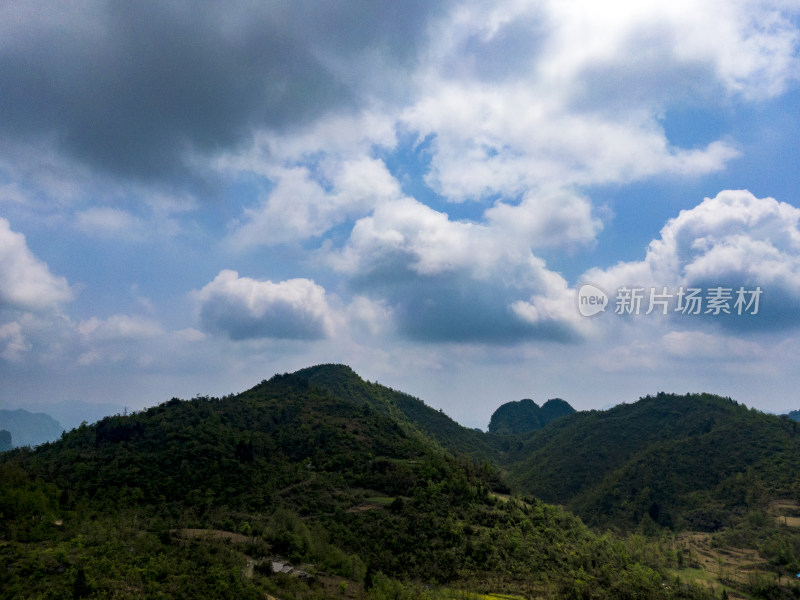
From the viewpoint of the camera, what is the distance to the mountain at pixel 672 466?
8112cm

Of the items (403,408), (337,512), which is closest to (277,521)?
(337,512)

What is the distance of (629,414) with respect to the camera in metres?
146

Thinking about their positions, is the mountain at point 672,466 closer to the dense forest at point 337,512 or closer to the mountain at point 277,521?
Result: the dense forest at point 337,512

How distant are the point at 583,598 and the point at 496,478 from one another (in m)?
40.6

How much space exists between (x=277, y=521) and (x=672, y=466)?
A: 307 ft

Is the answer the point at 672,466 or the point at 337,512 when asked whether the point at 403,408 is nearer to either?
the point at 672,466

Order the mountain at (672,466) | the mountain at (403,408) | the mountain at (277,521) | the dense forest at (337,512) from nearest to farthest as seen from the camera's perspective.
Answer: the mountain at (277,521) < the dense forest at (337,512) < the mountain at (672,466) < the mountain at (403,408)

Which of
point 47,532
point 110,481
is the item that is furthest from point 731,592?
point 110,481

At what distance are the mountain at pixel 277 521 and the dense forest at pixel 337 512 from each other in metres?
0.23

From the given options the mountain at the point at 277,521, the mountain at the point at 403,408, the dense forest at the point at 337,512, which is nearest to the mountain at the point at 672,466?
the dense forest at the point at 337,512

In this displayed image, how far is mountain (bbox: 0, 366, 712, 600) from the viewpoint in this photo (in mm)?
28047

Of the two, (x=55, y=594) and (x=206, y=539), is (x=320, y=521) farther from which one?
(x=55, y=594)

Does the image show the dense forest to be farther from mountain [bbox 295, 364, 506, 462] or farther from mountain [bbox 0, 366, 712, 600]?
mountain [bbox 295, 364, 506, 462]

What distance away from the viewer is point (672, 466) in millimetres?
96375
